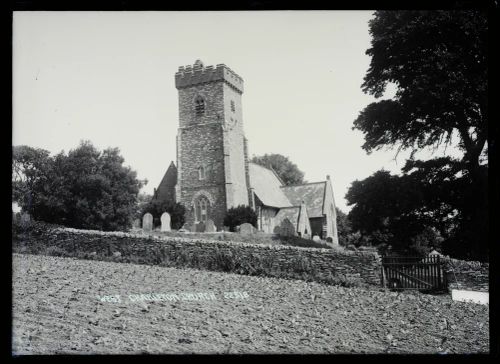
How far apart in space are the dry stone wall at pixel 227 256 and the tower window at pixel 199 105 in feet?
63.4

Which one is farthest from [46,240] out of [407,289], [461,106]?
[461,106]

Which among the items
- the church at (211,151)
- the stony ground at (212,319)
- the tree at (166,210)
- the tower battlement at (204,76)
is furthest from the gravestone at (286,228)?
the stony ground at (212,319)

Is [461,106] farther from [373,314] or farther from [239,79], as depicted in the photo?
[239,79]

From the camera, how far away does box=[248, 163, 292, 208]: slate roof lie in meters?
36.0

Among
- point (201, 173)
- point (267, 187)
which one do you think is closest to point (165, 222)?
point (201, 173)

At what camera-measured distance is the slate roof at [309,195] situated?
41.1 meters

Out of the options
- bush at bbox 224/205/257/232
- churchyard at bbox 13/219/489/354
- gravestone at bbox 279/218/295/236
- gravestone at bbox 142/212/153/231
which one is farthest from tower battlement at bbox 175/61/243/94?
churchyard at bbox 13/219/489/354

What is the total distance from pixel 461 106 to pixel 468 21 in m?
3.27

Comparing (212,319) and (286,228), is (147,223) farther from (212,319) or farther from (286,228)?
(212,319)

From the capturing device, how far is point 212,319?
25.0ft

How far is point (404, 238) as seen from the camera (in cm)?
1800

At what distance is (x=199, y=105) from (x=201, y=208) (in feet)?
28.1

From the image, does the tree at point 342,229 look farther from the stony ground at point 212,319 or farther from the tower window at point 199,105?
the stony ground at point 212,319
